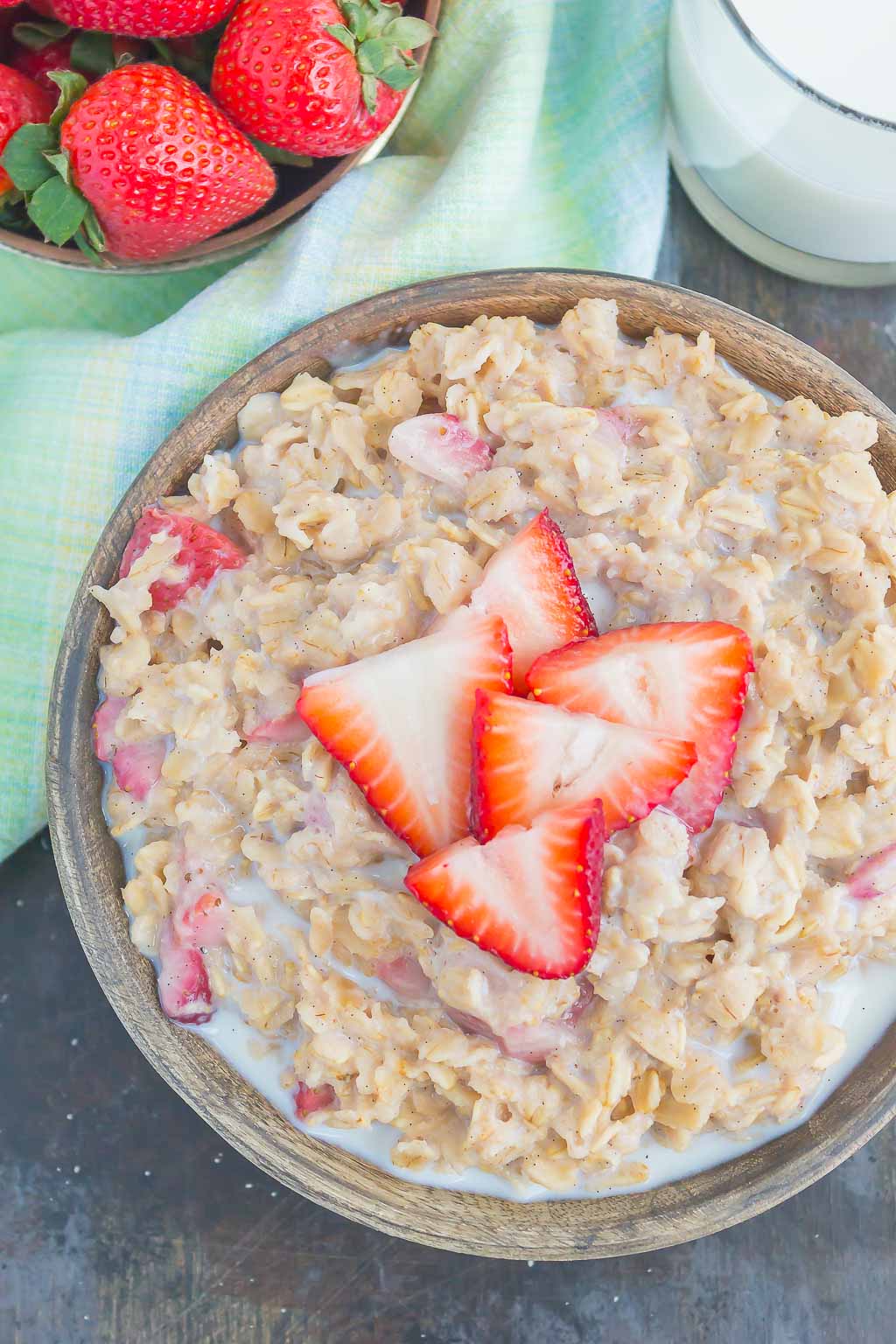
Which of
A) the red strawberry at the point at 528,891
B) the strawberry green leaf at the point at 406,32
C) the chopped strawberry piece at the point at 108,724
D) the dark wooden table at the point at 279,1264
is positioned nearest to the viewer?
the red strawberry at the point at 528,891

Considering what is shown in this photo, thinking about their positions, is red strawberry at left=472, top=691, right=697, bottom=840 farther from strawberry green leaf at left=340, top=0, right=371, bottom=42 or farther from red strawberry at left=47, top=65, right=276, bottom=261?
strawberry green leaf at left=340, top=0, right=371, bottom=42

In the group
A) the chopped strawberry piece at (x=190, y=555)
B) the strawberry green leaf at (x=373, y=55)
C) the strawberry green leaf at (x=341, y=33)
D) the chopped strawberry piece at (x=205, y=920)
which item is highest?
the strawberry green leaf at (x=341, y=33)

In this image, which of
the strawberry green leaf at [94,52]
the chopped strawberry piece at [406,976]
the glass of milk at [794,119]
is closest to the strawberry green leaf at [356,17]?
the strawberry green leaf at [94,52]

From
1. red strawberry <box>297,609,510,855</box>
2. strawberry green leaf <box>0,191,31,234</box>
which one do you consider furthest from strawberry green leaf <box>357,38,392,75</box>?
red strawberry <box>297,609,510,855</box>

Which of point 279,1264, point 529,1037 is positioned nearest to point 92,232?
point 529,1037

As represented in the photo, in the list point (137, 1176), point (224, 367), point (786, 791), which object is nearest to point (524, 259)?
point (224, 367)

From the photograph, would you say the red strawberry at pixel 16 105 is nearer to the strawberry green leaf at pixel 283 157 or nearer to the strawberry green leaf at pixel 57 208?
the strawberry green leaf at pixel 57 208

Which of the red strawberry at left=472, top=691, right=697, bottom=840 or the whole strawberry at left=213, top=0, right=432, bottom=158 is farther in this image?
the whole strawberry at left=213, top=0, right=432, bottom=158

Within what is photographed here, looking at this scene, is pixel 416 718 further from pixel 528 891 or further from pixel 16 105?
pixel 16 105
